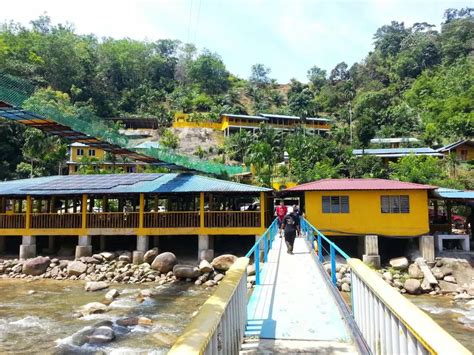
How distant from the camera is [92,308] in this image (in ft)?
46.0

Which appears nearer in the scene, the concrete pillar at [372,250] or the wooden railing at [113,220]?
the concrete pillar at [372,250]

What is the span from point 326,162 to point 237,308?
141 ft

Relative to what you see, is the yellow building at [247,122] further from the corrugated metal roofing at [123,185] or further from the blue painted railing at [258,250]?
the blue painted railing at [258,250]

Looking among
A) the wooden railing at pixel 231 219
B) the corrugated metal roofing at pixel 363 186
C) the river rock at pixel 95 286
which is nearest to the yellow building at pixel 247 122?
the corrugated metal roofing at pixel 363 186

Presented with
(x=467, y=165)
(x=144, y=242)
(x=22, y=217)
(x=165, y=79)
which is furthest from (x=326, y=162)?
(x=165, y=79)

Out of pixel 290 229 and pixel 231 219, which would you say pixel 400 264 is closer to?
pixel 231 219

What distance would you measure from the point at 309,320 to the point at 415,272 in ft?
46.6

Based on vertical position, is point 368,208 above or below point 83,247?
above

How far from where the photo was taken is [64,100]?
201 ft

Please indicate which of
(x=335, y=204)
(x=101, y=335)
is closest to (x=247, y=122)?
(x=335, y=204)

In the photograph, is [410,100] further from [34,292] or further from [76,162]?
[34,292]

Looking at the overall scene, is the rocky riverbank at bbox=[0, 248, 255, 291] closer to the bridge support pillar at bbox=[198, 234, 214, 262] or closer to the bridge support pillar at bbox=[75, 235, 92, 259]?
the bridge support pillar at bbox=[198, 234, 214, 262]

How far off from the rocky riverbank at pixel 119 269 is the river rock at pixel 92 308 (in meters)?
2.76

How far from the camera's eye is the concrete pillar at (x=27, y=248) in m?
21.3
